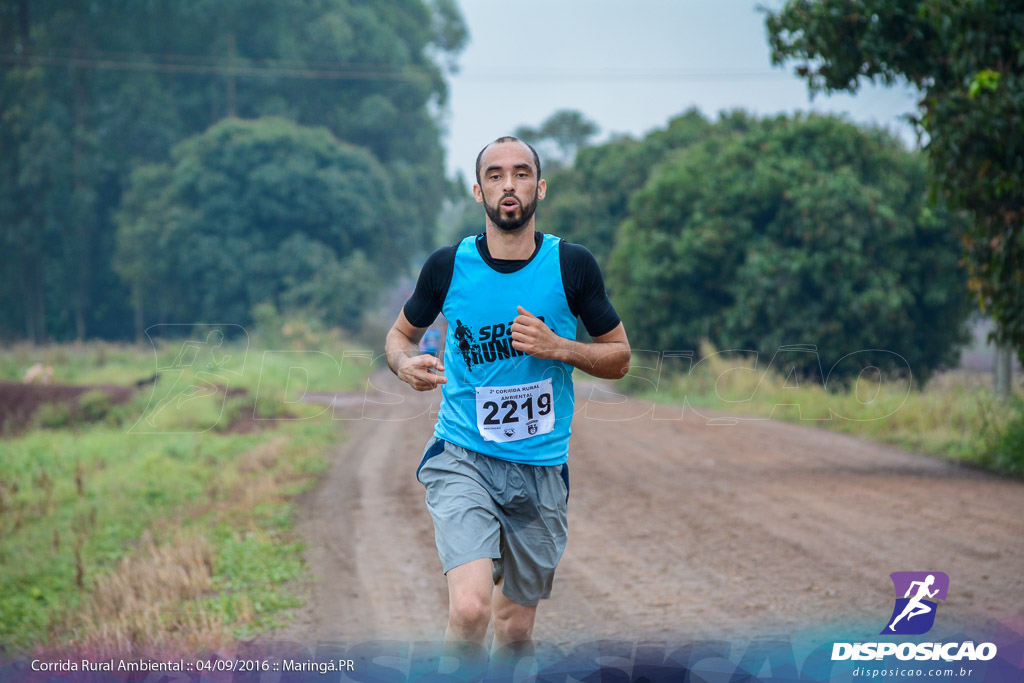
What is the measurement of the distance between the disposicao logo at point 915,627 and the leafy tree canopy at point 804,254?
13.7 metres

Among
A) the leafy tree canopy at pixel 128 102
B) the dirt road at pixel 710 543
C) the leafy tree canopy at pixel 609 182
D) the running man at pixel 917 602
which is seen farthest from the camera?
the leafy tree canopy at pixel 128 102

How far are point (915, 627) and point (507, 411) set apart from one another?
2.96 m

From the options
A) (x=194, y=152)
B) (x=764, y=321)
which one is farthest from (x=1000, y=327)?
(x=194, y=152)

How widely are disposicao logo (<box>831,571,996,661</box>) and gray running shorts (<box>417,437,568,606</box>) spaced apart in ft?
5.32

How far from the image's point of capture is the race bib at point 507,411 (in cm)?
388

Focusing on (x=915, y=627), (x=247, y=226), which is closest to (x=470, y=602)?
(x=915, y=627)

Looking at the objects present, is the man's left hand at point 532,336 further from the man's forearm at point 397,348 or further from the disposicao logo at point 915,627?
the disposicao logo at point 915,627

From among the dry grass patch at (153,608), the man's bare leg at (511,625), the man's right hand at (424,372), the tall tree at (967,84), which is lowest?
the dry grass patch at (153,608)

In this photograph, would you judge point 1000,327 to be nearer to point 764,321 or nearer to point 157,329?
point 764,321

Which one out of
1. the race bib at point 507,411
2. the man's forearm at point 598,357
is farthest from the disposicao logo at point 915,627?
the race bib at point 507,411

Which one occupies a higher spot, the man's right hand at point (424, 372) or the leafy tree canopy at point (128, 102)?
the leafy tree canopy at point (128, 102)

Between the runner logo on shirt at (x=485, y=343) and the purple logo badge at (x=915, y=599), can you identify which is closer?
the runner logo on shirt at (x=485, y=343)

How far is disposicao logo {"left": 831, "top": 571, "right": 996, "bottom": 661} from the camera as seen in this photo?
15.0ft

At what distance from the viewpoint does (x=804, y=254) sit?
68.5 ft
